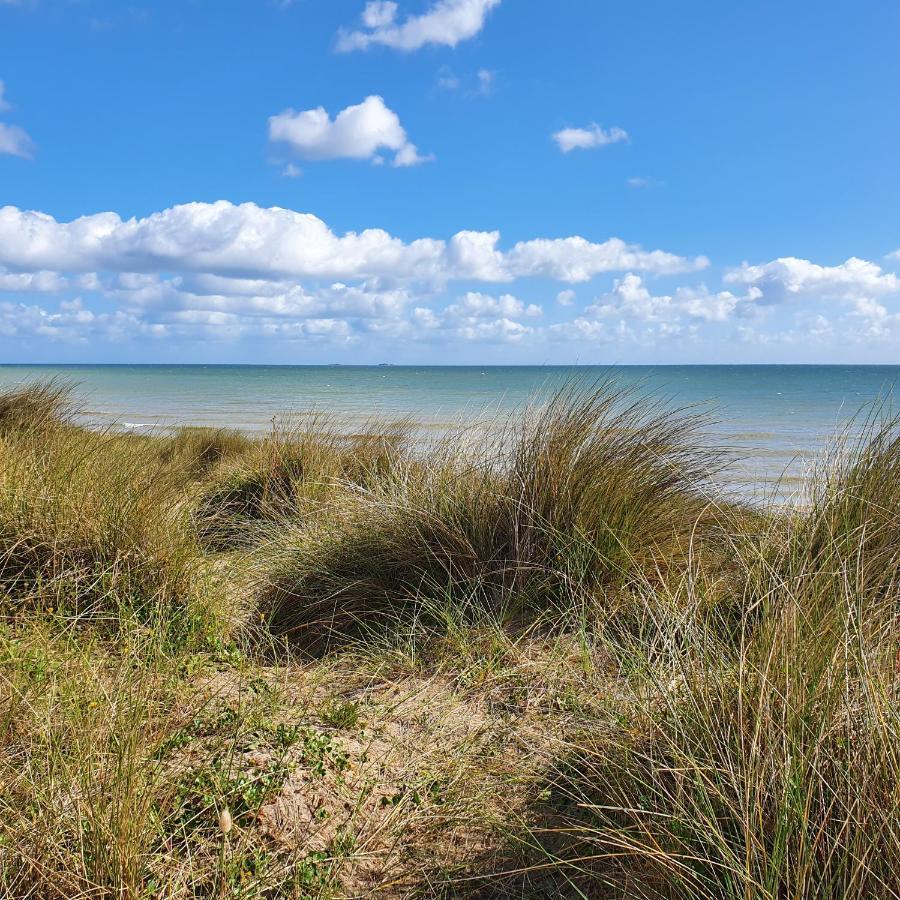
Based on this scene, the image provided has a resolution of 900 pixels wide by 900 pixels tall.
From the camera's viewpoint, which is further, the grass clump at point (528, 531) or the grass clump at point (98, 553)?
the grass clump at point (528, 531)

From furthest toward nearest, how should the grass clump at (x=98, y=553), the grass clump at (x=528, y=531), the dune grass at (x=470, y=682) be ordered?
the grass clump at (x=528, y=531)
the grass clump at (x=98, y=553)
the dune grass at (x=470, y=682)

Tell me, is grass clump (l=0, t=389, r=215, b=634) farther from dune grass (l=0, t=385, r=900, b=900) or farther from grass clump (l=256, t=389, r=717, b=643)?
grass clump (l=256, t=389, r=717, b=643)

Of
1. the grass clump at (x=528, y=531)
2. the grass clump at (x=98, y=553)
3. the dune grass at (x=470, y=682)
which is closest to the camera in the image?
the dune grass at (x=470, y=682)

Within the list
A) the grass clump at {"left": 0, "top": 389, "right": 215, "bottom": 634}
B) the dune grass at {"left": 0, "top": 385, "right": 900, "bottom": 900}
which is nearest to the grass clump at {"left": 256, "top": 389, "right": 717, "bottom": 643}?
the dune grass at {"left": 0, "top": 385, "right": 900, "bottom": 900}

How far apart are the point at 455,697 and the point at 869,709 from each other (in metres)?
1.68

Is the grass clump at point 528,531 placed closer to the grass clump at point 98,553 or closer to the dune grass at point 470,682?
the dune grass at point 470,682

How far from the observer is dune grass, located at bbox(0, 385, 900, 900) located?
1909 mm

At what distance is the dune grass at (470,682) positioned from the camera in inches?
75.2

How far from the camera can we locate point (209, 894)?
2021mm

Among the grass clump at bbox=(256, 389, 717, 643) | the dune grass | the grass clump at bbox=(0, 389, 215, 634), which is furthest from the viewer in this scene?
the grass clump at bbox=(256, 389, 717, 643)

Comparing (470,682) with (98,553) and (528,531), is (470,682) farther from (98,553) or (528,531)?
(98,553)

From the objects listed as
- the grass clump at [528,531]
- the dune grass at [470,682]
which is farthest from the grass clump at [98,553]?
the grass clump at [528,531]

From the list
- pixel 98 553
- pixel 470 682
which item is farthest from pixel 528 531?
pixel 98 553

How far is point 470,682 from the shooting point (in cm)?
328
